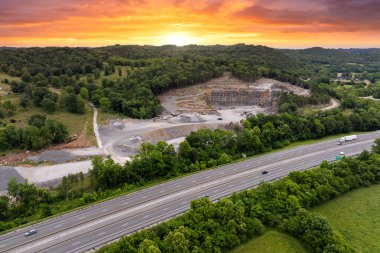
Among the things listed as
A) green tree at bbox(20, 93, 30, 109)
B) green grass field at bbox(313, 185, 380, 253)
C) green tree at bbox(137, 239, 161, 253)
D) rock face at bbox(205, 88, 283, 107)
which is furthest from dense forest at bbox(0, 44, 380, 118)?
green tree at bbox(137, 239, 161, 253)

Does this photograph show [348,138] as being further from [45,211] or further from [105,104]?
[105,104]

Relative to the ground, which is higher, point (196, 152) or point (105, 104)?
point (105, 104)

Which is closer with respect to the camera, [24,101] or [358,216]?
[358,216]

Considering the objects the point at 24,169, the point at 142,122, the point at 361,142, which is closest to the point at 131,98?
the point at 142,122

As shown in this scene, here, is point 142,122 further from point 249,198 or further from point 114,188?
point 249,198

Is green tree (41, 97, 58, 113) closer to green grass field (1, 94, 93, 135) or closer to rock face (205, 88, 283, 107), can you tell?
green grass field (1, 94, 93, 135)

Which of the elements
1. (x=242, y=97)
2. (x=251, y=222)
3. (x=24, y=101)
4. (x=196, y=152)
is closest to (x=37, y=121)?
(x=24, y=101)
